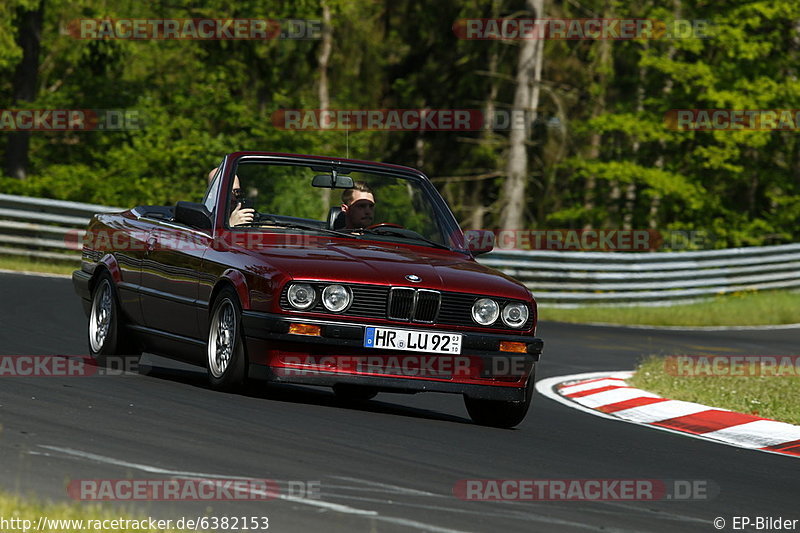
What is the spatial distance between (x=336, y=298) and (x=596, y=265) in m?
19.0

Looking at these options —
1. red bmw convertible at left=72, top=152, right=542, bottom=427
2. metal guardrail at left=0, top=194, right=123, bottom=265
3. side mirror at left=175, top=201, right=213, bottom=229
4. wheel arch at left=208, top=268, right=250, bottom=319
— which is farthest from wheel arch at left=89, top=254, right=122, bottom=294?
metal guardrail at left=0, top=194, right=123, bottom=265

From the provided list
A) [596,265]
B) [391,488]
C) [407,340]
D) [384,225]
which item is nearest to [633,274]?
[596,265]

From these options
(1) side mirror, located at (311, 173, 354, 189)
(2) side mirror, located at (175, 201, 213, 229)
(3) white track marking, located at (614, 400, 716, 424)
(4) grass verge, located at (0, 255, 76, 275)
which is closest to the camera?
(2) side mirror, located at (175, 201, 213, 229)

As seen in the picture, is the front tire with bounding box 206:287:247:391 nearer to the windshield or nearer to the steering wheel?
the windshield

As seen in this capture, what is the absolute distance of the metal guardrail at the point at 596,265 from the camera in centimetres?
2334

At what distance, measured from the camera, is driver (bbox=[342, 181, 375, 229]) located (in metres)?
10.1

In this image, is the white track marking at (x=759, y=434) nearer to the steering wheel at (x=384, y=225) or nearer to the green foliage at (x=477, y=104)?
the steering wheel at (x=384, y=225)

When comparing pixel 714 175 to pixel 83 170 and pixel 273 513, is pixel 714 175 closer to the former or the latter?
pixel 83 170

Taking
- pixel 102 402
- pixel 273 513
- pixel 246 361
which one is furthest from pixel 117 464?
pixel 246 361

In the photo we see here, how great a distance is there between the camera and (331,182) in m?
10.2

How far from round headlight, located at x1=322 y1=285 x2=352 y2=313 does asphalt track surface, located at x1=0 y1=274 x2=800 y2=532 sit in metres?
0.69

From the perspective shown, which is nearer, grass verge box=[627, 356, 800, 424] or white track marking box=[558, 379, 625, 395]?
grass verge box=[627, 356, 800, 424]

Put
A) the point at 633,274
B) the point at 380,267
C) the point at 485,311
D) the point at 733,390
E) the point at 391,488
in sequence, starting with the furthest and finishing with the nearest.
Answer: the point at 633,274 → the point at 733,390 → the point at 485,311 → the point at 380,267 → the point at 391,488

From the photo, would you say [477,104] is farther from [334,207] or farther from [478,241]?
[334,207]
